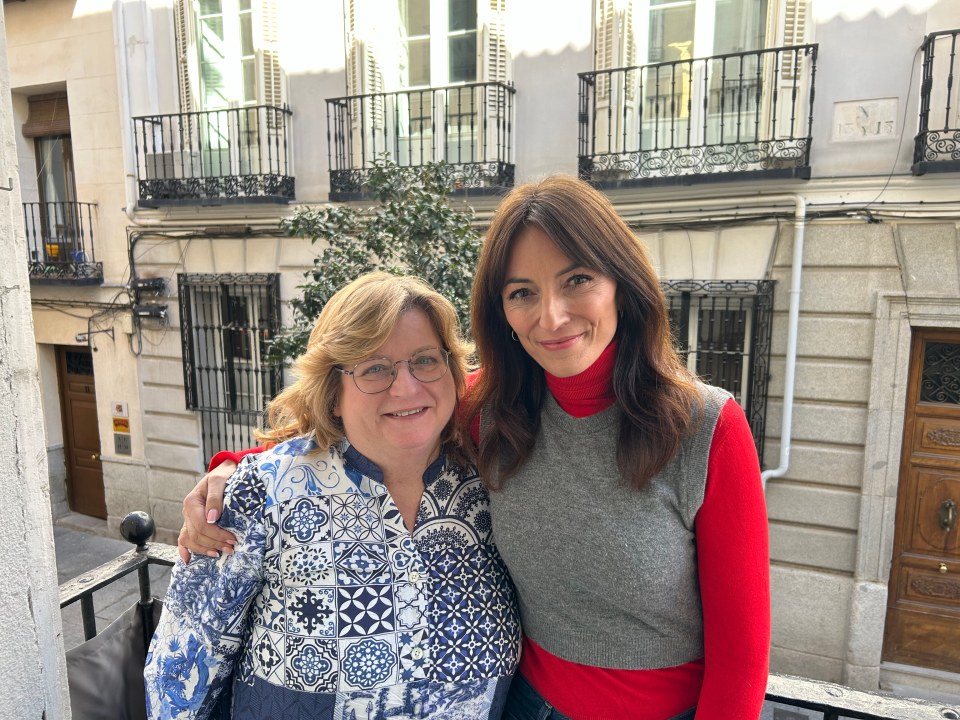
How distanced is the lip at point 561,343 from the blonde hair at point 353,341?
0.35 m

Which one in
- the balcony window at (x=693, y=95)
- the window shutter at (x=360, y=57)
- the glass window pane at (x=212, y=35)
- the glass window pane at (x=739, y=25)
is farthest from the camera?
the glass window pane at (x=212, y=35)

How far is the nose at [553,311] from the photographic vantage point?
4.76 feet

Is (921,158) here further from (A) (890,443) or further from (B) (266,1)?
(B) (266,1)

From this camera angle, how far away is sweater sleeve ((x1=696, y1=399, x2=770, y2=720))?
1397 mm

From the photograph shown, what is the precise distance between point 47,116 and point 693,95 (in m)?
8.43

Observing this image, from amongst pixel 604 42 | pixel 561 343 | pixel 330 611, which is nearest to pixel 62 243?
pixel 604 42

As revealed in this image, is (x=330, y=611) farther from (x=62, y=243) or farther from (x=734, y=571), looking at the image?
(x=62, y=243)

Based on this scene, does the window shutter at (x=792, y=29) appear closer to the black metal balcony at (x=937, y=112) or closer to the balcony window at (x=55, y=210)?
the black metal balcony at (x=937, y=112)

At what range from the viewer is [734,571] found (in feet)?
4.60

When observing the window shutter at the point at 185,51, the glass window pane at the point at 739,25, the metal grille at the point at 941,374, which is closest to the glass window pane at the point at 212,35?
the window shutter at the point at 185,51

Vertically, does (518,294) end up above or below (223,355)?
above

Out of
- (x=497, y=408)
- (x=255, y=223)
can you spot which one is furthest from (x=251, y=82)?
(x=497, y=408)

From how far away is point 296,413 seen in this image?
1.81 meters

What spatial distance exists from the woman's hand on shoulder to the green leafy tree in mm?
2544
